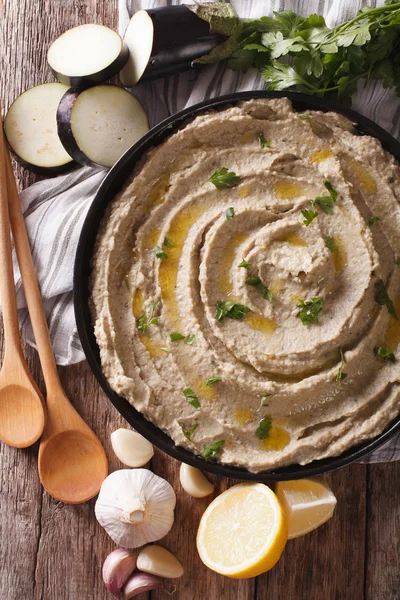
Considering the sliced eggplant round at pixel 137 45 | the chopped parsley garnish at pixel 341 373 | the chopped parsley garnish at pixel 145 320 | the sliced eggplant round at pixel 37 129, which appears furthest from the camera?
the sliced eggplant round at pixel 37 129

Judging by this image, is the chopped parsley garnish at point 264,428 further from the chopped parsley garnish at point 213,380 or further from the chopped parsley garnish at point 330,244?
the chopped parsley garnish at point 330,244

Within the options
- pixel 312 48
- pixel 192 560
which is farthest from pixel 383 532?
pixel 312 48

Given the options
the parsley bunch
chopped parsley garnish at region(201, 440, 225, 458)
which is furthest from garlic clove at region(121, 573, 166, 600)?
the parsley bunch

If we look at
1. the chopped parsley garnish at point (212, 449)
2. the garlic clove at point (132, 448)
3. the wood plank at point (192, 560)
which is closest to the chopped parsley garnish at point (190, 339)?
the chopped parsley garnish at point (212, 449)

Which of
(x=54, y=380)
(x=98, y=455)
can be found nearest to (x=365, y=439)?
(x=98, y=455)

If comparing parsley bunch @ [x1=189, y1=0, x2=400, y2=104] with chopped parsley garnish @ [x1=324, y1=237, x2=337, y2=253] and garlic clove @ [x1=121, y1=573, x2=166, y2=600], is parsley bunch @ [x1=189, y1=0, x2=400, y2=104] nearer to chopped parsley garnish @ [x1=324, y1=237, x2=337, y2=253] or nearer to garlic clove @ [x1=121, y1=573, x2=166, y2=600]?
chopped parsley garnish @ [x1=324, y1=237, x2=337, y2=253]

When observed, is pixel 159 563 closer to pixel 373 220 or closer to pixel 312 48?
pixel 373 220
